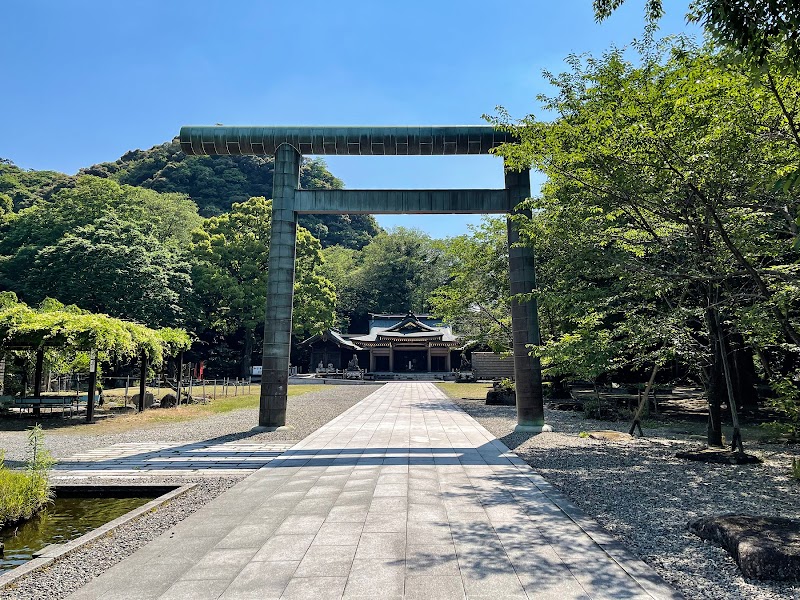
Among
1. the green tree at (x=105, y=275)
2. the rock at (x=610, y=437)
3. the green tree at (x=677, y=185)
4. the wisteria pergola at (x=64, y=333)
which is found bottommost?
→ the rock at (x=610, y=437)

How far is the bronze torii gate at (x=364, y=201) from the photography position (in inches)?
465

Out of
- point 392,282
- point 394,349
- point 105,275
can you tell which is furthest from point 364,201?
point 392,282

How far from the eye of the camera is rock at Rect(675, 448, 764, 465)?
8547 mm

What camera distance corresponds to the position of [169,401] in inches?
747

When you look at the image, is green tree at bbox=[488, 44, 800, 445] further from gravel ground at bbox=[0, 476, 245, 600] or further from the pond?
the pond

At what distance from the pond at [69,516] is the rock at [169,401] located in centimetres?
1274

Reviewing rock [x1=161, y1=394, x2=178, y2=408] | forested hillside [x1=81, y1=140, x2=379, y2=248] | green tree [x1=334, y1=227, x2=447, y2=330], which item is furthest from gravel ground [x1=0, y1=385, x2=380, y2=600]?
forested hillside [x1=81, y1=140, x2=379, y2=248]

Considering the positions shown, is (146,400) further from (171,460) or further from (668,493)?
(668,493)

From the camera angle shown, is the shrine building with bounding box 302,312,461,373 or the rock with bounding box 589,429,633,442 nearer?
the rock with bounding box 589,429,633,442

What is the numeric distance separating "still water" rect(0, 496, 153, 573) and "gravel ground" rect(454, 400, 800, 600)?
5.80 meters

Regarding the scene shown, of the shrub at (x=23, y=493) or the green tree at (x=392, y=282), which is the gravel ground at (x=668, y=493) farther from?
the green tree at (x=392, y=282)

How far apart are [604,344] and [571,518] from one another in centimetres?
522

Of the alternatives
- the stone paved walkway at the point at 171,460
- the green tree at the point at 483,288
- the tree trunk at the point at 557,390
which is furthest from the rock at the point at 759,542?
the tree trunk at the point at 557,390

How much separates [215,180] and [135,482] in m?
75.5
